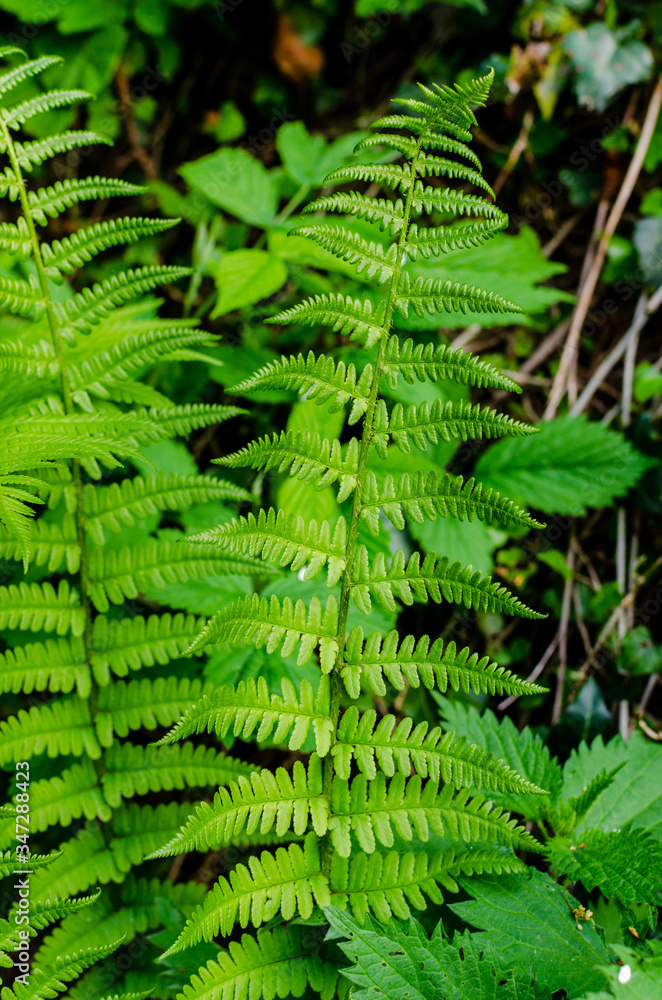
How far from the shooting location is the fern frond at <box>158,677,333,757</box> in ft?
4.73

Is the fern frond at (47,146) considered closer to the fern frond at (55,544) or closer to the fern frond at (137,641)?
the fern frond at (55,544)

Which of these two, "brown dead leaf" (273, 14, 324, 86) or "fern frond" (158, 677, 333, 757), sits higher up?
"brown dead leaf" (273, 14, 324, 86)

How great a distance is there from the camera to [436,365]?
4.96 ft

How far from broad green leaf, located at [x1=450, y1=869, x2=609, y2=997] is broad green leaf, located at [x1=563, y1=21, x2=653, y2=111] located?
3267 millimetres

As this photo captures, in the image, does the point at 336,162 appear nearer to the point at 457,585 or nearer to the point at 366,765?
the point at 457,585

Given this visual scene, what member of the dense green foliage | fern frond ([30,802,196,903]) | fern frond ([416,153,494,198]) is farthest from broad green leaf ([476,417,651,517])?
fern frond ([30,802,196,903])

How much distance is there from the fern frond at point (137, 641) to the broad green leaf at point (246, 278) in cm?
112

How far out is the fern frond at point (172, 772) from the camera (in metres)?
1.90

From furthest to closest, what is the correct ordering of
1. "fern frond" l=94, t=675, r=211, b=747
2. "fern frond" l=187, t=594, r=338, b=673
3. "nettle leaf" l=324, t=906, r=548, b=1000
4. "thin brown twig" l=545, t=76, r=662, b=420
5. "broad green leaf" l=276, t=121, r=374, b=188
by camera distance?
"thin brown twig" l=545, t=76, r=662, b=420 → "broad green leaf" l=276, t=121, r=374, b=188 → "fern frond" l=94, t=675, r=211, b=747 → "fern frond" l=187, t=594, r=338, b=673 → "nettle leaf" l=324, t=906, r=548, b=1000

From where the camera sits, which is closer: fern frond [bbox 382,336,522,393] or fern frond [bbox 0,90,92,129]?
fern frond [bbox 382,336,522,393]

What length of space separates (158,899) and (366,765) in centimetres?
92

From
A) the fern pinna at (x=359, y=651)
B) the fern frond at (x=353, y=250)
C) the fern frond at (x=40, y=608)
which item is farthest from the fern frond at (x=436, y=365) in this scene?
the fern frond at (x=40, y=608)

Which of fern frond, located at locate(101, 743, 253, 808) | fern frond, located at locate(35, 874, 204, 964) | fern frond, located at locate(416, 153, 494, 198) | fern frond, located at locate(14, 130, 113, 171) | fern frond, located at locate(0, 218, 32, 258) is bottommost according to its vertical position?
fern frond, located at locate(35, 874, 204, 964)

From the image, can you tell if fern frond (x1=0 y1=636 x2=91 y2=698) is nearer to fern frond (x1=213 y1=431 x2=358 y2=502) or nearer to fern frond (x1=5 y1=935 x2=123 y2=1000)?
fern frond (x1=5 y1=935 x2=123 y2=1000)
